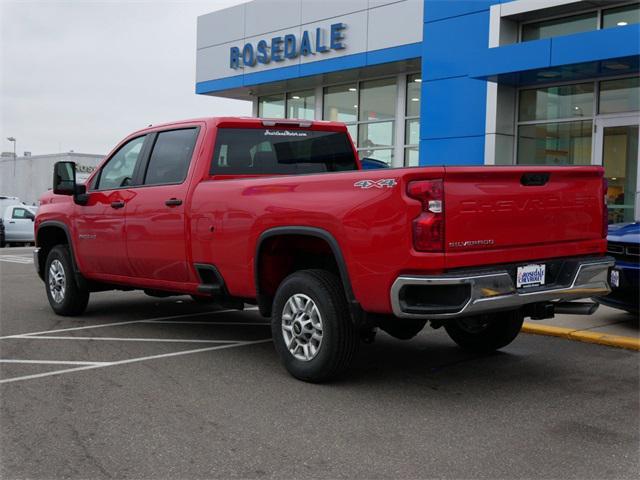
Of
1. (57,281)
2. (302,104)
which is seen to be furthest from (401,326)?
(302,104)

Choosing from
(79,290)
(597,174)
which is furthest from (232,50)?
(597,174)

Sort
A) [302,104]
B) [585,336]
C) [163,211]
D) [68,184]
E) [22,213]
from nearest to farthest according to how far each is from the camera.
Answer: [163,211] < [585,336] < [68,184] < [302,104] < [22,213]

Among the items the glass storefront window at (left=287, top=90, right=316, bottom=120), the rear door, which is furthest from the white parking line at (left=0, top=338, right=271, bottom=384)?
the glass storefront window at (left=287, top=90, right=316, bottom=120)

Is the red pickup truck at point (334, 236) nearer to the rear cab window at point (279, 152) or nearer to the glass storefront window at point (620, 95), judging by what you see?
the rear cab window at point (279, 152)

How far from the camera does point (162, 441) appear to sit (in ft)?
13.7

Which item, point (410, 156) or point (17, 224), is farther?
point (17, 224)

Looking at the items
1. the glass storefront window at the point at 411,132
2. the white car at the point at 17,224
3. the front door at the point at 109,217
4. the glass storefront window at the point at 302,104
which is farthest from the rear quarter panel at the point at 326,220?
the white car at the point at 17,224

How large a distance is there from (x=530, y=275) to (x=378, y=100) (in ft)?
48.6

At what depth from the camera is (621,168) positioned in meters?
13.0

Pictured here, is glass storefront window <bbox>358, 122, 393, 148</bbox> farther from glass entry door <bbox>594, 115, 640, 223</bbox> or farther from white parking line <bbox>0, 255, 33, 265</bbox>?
white parking line <bbox>0, 255, 33, 265</bbox>

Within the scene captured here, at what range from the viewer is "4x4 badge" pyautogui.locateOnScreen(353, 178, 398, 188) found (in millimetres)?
4706

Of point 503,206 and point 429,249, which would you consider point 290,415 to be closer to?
point 429,249

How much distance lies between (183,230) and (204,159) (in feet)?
2.16

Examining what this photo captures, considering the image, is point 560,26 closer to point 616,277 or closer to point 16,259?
point 616,277
